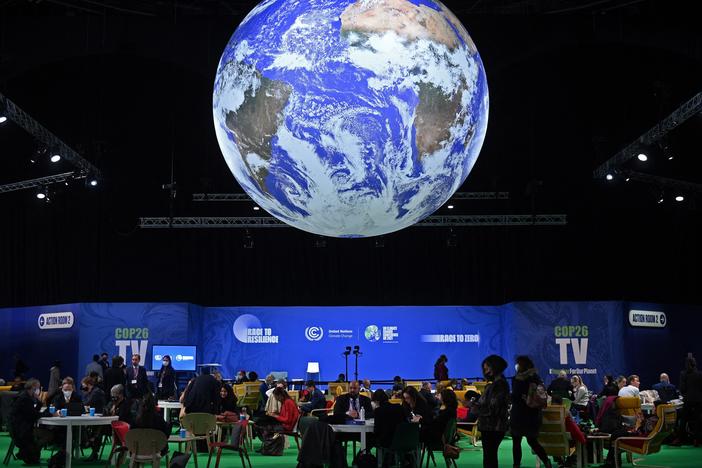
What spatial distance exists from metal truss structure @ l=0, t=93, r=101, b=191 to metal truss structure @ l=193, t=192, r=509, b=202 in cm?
306

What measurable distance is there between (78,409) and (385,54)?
8.10 metres

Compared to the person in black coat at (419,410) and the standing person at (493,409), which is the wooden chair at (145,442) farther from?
the standing person at (493,409)

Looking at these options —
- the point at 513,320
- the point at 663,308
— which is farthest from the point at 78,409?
the point at 663,308

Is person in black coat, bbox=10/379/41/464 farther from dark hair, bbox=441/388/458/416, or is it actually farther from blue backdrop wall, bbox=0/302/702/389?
blue backdrop wall, bbox=0/302/702/389

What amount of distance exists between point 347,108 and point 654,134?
41.9 feet

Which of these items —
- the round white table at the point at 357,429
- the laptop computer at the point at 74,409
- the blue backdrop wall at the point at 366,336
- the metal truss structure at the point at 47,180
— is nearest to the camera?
the round white table at the point at 357,429

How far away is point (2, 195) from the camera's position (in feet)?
72.0

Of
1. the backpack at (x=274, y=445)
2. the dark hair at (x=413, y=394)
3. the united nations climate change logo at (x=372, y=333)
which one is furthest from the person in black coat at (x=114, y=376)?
the united nations climate change logo at (x=372, y=333)

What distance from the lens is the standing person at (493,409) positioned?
7555 millimetres

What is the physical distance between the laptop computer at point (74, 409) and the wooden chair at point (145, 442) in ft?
7.54

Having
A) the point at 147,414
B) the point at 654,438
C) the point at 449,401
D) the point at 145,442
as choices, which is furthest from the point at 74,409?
the point at 654,438

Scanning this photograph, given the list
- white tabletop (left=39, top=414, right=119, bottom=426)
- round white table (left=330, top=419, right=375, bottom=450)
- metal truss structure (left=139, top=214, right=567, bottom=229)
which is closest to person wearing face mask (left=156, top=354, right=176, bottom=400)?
white tabletop (left=39, top=414, right=119, bottom=426)

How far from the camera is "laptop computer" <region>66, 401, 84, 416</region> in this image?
1013 centimetres

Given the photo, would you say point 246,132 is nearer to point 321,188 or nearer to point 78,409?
point 321,188
